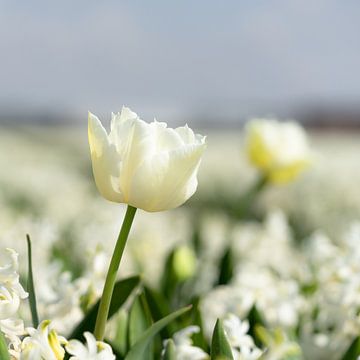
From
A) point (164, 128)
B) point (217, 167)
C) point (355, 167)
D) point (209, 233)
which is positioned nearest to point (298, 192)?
point (355, 167)

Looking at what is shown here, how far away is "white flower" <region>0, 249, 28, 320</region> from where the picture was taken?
3.61 ft

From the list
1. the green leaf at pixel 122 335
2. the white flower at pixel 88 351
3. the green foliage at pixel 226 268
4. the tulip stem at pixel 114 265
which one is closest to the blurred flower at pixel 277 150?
the green foliage at pixel 226 268

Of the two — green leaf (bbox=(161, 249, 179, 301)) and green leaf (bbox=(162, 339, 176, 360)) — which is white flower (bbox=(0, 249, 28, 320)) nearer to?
green leaf (bbox=(162, 339, 176, 360))

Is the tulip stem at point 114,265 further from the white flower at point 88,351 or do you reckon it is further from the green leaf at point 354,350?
the green leaf at point 354,350

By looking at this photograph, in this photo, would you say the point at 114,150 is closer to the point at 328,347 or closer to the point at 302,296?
the point at 328,347

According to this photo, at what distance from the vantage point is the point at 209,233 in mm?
4191

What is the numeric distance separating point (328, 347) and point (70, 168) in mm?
8713

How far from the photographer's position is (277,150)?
3322mm

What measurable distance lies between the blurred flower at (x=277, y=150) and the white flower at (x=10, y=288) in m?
2.26

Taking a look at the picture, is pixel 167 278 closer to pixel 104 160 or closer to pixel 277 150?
pixel 277 150

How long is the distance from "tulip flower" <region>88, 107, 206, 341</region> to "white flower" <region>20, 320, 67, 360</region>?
0.44 feet

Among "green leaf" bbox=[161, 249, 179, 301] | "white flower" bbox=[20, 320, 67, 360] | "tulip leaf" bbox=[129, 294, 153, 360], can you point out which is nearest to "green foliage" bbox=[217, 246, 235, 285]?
"green leaf" bbox=[161, 249, 179, 301]

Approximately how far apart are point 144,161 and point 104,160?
56 millimetres

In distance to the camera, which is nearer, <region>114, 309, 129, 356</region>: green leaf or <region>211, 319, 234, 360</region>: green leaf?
<region>211, 319, 234, 360</region>: green leaf
